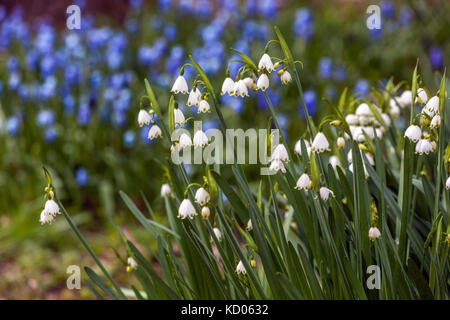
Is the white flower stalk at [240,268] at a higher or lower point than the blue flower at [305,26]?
lower

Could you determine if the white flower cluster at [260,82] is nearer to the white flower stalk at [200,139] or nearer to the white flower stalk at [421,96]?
the white flower stalk at [200,139]

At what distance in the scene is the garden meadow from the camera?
1813 mm

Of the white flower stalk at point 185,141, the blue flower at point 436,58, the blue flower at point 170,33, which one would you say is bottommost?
the white flower stalk at point 185,141

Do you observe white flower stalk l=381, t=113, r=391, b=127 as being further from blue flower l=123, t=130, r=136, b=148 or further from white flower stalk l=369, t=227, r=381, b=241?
blue flower l=123, t=130, r=136, b=148

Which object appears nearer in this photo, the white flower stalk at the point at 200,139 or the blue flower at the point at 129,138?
the white flower stalk at the point at 200,139

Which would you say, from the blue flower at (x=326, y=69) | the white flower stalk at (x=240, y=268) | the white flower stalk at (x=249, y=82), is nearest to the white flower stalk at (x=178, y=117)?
the white flower stalk at (x=249, y=82)

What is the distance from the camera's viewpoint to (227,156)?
12.7 ft

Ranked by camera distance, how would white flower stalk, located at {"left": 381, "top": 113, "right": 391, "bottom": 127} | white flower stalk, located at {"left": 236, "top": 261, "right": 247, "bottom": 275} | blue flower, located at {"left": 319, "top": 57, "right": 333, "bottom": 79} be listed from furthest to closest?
blue flower, located at {"left": 319, "top": 57, "right": 333, "bottom": 79}, white flower stalk, located at {"left": 381, "top": 113, "right": 391, "bottom": 127}, white flower stalk, located at {"left": 236, "top": 261, "right": 247, "bottom": 275}


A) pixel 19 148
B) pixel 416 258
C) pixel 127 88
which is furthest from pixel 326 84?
pixel 416 258

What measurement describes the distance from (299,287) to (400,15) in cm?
587

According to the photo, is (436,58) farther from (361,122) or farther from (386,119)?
(361,122)

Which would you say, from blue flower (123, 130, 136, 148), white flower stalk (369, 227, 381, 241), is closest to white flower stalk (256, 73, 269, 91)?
white flower stalk (369, 227, 381, 241)

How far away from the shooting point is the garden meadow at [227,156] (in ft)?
5.95

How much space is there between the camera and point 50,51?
5141 millimetres
